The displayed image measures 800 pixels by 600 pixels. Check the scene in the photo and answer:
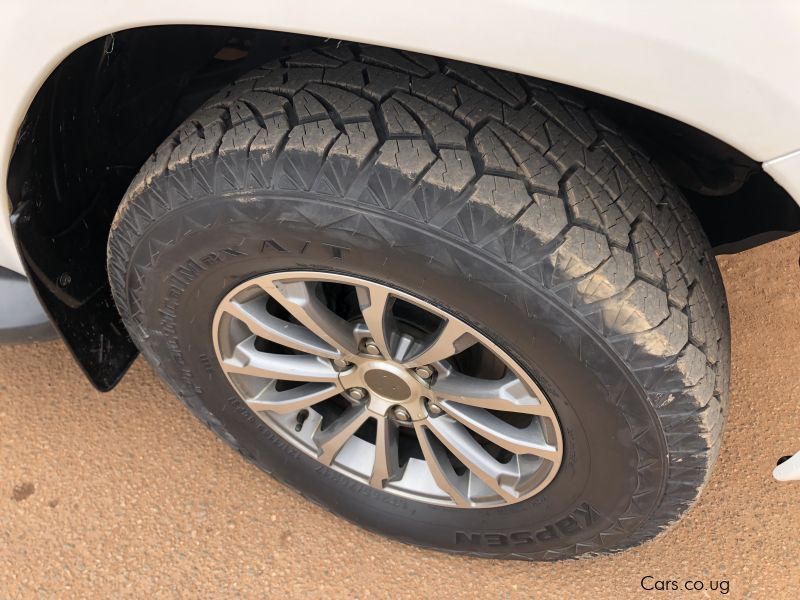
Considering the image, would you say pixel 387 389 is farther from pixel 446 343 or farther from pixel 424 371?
pixel 446 343

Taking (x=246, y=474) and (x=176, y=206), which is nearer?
(x=176, y=206)

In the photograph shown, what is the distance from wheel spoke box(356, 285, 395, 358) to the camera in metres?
1.42

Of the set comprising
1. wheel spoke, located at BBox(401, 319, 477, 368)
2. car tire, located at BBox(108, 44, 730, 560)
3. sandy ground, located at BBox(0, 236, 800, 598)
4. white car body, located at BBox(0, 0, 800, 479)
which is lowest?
sandy ground, located at BBox(0, 236, 800, 598)

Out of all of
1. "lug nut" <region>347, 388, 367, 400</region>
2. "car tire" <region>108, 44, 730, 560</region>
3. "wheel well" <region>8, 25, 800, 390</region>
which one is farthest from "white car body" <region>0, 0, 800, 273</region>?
"lug nut" <region>347, 388, 367, 400</region>

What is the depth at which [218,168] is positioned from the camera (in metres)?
1.35

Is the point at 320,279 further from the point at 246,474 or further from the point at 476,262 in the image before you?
the point at 246,474

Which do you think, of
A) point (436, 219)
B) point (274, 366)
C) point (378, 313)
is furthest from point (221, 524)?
point (436, 219)

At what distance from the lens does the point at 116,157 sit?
5.82 feet

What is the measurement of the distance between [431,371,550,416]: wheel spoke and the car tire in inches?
1.3

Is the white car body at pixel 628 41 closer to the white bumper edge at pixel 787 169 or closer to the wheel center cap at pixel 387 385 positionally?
the white bumper edge at pixel 787 169

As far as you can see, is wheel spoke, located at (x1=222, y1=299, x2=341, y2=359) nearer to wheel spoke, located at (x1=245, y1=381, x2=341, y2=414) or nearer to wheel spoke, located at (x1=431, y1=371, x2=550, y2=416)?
wheel spoke, located at (x1=245, y1=381, x2=341, y2=414)

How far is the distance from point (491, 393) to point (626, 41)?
0.78 m

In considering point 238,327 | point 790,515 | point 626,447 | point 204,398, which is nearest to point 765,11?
point 626,447

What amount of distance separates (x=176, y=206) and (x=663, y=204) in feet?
3.09
